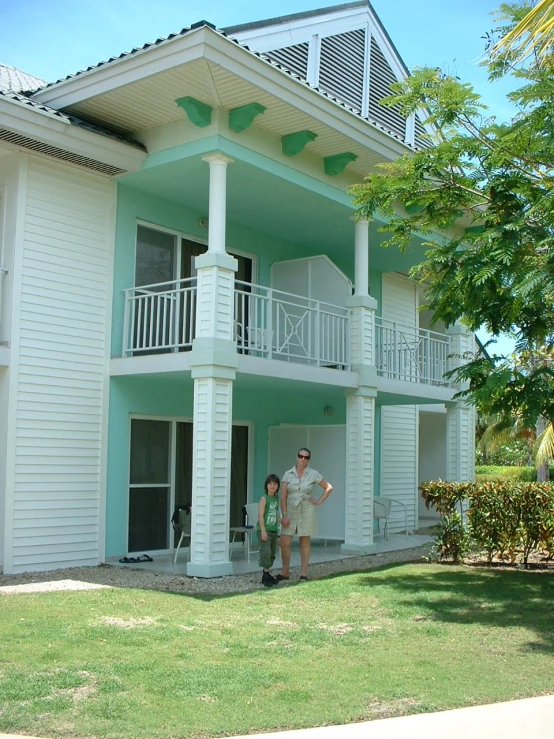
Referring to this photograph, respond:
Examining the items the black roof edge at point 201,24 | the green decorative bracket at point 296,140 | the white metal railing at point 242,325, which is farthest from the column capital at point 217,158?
the black roof edge at point 201,24

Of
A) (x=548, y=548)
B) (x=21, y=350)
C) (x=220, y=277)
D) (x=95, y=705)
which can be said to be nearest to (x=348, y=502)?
(x=548, y=548)

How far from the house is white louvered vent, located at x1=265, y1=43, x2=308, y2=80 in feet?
0.12

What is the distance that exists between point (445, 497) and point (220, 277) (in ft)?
15.1

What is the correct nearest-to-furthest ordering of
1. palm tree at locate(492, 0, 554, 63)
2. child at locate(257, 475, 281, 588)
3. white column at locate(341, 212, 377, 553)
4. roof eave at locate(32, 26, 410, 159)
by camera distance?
palm tree at locate(492, 0, 554, 63) < roof eave at locate(32, 26, 410, 159) < child at locate(257, 475, 281, 588) < white column at locate(341, 212, 377, 553)

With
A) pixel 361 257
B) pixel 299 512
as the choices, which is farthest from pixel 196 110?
pixel 299 512

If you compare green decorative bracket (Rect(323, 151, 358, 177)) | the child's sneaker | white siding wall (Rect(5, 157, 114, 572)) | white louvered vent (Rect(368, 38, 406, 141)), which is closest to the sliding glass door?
white siding wall (Rect(5, 157, 114, 572))

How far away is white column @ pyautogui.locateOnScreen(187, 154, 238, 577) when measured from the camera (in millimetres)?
10422

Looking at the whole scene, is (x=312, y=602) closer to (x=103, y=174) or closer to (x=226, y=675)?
(x=226, y=675)

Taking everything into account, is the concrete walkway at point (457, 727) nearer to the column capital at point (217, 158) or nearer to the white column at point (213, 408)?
the white column at point (213, 408)

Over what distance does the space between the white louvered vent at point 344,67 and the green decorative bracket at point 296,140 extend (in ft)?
11.9

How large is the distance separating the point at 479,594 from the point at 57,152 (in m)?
7.79

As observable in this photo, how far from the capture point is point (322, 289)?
14547 millimetres

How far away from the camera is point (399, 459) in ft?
61.4

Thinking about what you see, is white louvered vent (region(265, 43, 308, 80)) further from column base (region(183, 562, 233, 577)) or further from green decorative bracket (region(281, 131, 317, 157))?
column base (region(183, 562, 233, 577))
